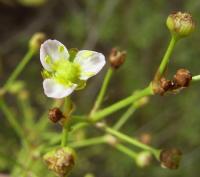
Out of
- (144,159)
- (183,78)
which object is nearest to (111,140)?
(144,159)

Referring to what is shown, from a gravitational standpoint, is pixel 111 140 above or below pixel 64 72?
below

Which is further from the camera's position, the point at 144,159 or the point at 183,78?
the point at 144,159

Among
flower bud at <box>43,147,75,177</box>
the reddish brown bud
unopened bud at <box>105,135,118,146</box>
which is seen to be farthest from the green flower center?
unopened bud at <box>105,135,118,146</box>

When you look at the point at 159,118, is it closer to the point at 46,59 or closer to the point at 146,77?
the point at 146,77

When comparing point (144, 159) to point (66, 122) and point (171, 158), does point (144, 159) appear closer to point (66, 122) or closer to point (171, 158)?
point (171, 158)

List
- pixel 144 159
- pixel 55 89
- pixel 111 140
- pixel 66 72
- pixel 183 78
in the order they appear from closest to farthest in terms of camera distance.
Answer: pixel 183 78, pixel 55 89, pixel 66 72, pixel 144 159, pixel 111 140

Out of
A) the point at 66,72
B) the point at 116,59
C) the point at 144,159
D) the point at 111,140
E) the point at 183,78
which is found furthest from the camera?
the point at 111,140

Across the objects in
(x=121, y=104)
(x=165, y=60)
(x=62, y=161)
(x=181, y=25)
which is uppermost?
(x=181, y=25)
